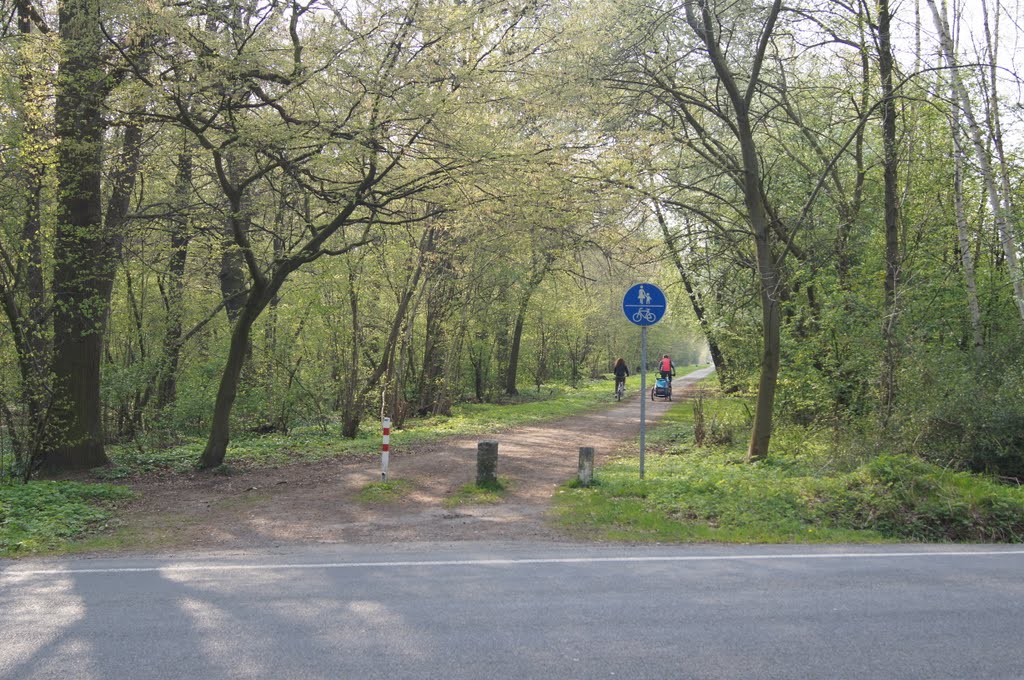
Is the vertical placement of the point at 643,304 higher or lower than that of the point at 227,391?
higher

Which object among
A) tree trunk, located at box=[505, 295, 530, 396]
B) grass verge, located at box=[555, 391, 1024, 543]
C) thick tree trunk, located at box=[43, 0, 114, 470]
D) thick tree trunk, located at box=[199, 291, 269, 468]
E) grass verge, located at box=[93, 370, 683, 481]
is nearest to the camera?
grass verge, located at box=[555, 391, 1024, 543]

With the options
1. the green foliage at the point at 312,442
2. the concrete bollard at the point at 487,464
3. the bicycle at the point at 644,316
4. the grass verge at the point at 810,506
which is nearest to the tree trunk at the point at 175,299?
the green foliage at the point at 312,442

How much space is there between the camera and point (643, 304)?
12.0 metres

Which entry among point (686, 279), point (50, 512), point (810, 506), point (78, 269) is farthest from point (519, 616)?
point (686, 279)

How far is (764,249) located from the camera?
531 inches

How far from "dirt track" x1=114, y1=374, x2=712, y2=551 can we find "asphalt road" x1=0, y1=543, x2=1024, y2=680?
1.42 m

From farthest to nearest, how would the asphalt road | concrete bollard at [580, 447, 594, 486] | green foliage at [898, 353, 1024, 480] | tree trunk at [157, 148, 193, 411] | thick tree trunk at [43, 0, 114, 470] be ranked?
tree trunk at [157, 148, 193, 411]
thick tree trunk at [43, 0, 114, 470]
concrete bollard at [580, 447, 594, 486]
green foliage at [898, 353, 1024, 480]
the asphalt road

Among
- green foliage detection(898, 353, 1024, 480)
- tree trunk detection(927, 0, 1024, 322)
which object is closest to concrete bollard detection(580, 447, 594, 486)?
green foliage detection(898, 353, 1024, 480)

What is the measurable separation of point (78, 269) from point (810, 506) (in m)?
12.0

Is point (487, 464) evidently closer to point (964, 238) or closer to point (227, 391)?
point (227, 391)

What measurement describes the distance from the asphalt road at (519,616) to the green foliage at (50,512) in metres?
1.21

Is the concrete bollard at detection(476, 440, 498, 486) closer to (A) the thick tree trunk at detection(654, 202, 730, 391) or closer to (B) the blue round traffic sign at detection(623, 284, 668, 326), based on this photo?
(B) the blue round traffic sign at detection(623, 284, 668, 326)

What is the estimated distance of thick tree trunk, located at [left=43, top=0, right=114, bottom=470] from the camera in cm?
1198

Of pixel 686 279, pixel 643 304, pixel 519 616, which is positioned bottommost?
pixel 519 616
